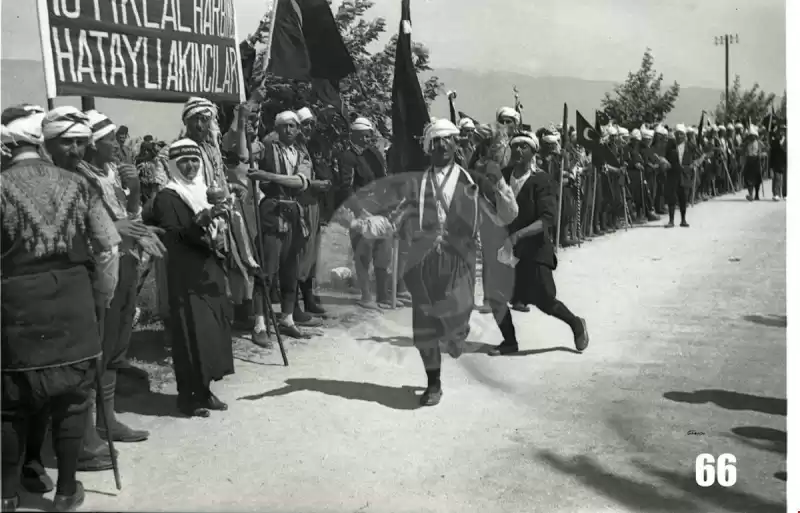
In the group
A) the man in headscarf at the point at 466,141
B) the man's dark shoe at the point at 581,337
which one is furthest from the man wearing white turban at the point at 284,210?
the man's dark shoe at the point at 581,337

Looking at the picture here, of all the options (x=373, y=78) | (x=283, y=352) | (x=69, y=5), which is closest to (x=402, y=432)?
(x=283, y=352)

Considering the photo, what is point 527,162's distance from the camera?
275 inches

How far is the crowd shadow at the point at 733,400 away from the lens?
6.04 meters

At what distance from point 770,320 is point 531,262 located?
189cm

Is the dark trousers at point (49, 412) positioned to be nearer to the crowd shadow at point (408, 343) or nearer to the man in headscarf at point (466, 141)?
the crowd shadow at point (408, 343)

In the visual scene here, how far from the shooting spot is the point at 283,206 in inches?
280

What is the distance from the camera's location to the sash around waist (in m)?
4.34

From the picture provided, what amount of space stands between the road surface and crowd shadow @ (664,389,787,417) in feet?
0.04

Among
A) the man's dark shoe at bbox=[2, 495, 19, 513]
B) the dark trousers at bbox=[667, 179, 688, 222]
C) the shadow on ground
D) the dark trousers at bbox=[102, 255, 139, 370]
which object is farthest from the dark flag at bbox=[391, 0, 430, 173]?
the dark trousers at bbox=[667, 179, 688, 222]

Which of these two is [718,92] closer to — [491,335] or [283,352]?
[491,335]

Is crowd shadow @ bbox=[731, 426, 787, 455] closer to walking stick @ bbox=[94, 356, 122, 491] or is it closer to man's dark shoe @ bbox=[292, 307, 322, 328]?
man's dark shoe @ bbox=[292, 307, 322, 328]

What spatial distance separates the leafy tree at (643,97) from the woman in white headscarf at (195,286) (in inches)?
119

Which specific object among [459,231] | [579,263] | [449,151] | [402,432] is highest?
[449,151]

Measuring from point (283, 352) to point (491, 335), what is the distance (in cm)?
153
